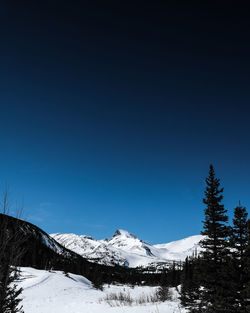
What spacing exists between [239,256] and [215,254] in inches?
101

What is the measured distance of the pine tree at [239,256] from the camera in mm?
15109

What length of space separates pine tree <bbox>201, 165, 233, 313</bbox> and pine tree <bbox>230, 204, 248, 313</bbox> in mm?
524

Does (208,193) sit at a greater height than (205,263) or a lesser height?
greater

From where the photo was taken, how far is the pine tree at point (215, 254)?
16016 mm

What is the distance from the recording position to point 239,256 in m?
15.9

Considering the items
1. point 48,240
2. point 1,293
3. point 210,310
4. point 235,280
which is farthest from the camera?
point 48,240

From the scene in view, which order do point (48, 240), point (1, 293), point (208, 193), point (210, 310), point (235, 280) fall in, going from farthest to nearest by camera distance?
point (48, 240) → point (208, 193) → point (235, 280) → point (210, 310) → point (1, 293)

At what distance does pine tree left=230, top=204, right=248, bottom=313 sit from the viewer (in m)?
15.1

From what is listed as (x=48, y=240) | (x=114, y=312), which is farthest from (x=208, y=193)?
(x=48, y=240)

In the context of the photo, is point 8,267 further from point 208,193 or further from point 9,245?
point 208,193

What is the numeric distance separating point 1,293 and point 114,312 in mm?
6402

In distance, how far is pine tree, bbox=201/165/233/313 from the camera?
16016mm

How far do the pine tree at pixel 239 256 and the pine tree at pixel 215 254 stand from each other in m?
0.52

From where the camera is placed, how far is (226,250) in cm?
1772
